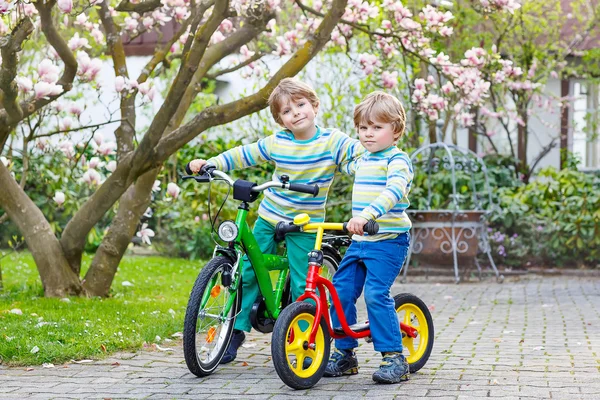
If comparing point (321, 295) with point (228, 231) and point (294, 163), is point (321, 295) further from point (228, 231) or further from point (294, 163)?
point (294, 163)

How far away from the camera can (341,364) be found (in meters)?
4.91

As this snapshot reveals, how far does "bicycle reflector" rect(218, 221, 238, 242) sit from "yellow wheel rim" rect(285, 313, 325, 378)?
1.76 ft

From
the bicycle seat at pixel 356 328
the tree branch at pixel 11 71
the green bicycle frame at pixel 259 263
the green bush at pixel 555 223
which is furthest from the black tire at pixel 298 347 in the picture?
the green bush at pixel 555 223

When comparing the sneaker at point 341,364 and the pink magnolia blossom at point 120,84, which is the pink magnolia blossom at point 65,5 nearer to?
the pink magnolia blossom at point 120,84

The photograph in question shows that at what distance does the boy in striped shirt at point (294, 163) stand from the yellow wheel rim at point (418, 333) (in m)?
0.59

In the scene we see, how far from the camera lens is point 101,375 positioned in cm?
484

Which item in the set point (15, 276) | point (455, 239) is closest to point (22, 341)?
point (15, 276)

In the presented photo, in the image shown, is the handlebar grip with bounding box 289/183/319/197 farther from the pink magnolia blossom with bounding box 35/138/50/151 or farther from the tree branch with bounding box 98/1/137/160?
the pink magnolia blossom with bounding box 35/138/50/151

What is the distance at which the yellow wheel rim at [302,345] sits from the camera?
A: 448 centimetres

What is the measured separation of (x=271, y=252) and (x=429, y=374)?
1.07 meters

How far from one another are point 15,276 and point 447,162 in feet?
18.2

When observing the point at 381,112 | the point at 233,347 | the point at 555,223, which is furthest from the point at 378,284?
the point at 555,223

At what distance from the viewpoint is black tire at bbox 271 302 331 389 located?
4344mm

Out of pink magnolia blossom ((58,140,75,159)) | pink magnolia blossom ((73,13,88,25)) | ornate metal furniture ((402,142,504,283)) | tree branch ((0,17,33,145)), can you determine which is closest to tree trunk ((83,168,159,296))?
pink magnolia blossom ((58,140,75,159))
